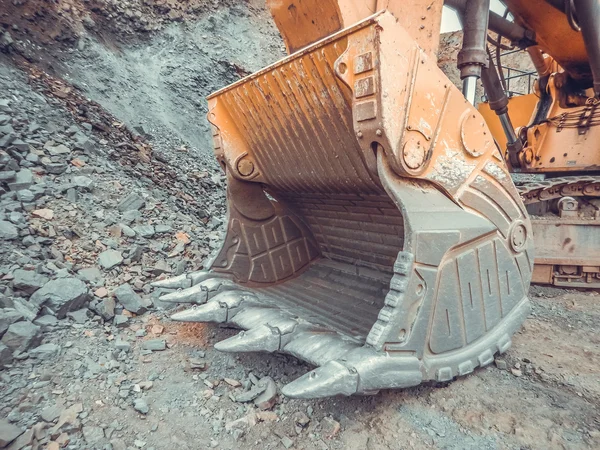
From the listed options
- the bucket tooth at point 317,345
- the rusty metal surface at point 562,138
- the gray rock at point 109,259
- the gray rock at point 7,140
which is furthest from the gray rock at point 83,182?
the rusty metal surface at point 562,138

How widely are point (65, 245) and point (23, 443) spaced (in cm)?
201

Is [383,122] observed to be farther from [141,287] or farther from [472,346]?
[141,287]

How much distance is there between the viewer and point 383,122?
1.67 meters

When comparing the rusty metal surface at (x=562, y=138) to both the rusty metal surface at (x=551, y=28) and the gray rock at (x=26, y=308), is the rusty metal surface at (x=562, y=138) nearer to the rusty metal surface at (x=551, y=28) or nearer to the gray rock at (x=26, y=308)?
the rusty metal surface at (x=551, y=28)

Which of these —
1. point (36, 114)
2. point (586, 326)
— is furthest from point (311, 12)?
point (36, 114)

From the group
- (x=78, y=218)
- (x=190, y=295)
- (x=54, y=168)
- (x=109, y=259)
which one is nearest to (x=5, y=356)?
(x=190, y=295)

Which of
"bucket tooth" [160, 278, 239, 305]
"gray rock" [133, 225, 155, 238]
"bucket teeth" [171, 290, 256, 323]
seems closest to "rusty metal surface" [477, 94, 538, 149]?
"gray rock" [133, 225, 155, 238]

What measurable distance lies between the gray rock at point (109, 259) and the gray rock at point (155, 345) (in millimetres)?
1051

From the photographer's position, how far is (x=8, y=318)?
2.33 meters

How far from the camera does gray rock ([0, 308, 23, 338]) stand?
7.47 feet

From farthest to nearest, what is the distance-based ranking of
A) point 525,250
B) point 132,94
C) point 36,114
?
point 132,94 → point 36,114 → point 525,250

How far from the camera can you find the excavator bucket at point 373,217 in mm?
1647

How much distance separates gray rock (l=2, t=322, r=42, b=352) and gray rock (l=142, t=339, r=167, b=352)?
551 millimetres

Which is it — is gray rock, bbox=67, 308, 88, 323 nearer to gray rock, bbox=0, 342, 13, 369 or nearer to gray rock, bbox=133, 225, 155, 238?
gray rock, bbox=0, 342, 13, 369
